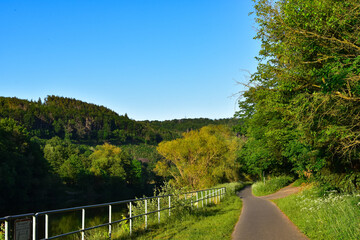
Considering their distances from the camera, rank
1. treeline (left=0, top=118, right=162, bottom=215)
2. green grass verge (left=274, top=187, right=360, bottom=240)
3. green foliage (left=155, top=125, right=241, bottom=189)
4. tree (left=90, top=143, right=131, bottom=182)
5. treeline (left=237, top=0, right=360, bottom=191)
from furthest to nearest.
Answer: tree (left=90, top=143, right=131, bottom=182)
treeline (left=0, top=118, right=162, bottom=215)
green foliage (left=155, top=125, right=241, bottom=189)
treeline (left=237, top=0, right=360, bottom=191)
green grass verge (left=274, top=187, right=360, bottom=240)

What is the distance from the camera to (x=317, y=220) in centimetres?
1141

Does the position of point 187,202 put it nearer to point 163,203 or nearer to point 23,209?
point 163,203

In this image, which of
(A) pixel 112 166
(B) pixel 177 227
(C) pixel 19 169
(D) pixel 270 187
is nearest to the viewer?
(B) pixel 177 227

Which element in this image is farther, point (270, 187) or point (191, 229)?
point (270, 187)

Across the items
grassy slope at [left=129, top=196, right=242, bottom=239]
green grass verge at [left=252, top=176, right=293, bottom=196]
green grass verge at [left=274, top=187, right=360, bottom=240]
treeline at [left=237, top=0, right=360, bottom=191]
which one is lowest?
green grass verge at [left=252, top=176, right=293, bottom=196]

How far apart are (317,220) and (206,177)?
3883 cm

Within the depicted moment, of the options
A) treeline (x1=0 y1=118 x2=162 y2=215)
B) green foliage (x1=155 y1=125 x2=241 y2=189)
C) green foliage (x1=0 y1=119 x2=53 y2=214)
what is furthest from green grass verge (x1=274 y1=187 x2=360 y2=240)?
green foliage (x1=0 y1=119 x2=53 y2=214)

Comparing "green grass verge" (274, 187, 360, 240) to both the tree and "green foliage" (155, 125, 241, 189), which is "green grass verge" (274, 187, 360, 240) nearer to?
"green foliage" (155, 125, 241, 189)

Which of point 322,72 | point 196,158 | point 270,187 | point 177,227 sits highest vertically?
point 322,72

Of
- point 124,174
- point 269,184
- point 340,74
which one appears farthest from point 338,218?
point 124,174

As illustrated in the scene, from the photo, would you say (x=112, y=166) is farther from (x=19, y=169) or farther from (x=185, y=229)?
(x=185, y=229)

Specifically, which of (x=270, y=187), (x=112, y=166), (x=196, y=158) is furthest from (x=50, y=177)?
(x=270, y=187)

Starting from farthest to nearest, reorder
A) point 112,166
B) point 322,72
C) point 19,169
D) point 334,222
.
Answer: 1. point 112,166
2. point 19,169
3. point 322,72
4. point 334,222

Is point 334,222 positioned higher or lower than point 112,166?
lower
